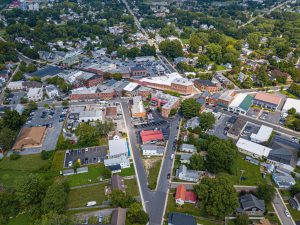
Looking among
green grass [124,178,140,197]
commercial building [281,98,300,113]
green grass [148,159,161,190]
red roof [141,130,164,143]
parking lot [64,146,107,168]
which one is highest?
commercial building [281,98,300,113]

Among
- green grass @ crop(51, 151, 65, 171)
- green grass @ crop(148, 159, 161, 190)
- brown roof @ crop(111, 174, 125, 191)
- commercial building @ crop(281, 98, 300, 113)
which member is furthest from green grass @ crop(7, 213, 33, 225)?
commercial building @ crop(281, 98, 300, 113)

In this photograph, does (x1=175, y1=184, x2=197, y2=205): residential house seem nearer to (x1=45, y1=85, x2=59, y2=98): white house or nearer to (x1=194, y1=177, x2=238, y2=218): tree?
(x1=194, y1=177, x2=238, y2=218): tree

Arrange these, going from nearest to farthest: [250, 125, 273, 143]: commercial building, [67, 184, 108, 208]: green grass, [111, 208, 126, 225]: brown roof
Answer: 1. [111, 208, 126, 225]: brown roof
2. [67, 184, 108, 208]: green grass
3. [250, 125, 273, 143]: commercial building

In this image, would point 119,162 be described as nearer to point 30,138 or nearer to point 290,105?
point 30,138

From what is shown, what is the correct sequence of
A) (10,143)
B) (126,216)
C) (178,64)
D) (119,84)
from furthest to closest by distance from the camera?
1. (178,64)
2. (119,84)
3. (10,143)
4. (126,216)

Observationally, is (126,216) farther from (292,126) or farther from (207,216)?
(292,126)

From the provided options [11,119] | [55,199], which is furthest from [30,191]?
[11,119]

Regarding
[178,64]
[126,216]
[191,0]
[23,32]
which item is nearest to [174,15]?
[191,0]
